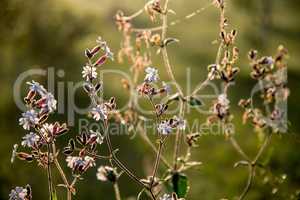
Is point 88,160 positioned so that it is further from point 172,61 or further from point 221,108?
point 172,61

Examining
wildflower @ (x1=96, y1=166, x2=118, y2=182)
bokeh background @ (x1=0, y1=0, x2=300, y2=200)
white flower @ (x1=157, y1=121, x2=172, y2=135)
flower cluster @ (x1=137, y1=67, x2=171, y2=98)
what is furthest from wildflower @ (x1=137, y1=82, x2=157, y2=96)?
bokeh background @ (x1=0, y1=0, x2=300, y2=200)

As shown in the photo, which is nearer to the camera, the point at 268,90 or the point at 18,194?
the point at 18,194

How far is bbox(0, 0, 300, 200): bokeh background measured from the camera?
123 inches

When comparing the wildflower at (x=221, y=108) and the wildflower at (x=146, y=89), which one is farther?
the wildflower at (x=221, y=108)

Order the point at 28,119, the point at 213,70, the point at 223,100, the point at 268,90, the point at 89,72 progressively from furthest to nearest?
the point at 268,90, the point at 223,100, the point at 213,70, the point at 89,72, the point at 28,119

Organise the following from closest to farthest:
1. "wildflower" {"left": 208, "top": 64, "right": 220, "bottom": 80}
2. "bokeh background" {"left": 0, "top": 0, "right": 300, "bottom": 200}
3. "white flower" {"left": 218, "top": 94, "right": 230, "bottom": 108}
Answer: "wildflower" {"left": 208, "top": 64, "right": 220, "bottom": 80}, "white flower" {"left": 218, "top": 94, "right": 230, "bottom": 108}, "bokeh background" {"left": 0, "top": 0, "right": 300, "bottom": 200}

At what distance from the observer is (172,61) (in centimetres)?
599

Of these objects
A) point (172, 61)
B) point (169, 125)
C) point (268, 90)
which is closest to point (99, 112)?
point (169, 125)

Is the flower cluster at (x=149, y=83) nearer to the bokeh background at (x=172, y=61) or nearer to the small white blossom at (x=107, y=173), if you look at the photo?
the small white blossom at (x=107, y=173)

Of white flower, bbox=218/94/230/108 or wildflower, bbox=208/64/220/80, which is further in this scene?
white flower, bbox=218/94/230/108

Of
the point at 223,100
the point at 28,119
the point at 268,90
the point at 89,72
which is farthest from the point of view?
the point at 268,90

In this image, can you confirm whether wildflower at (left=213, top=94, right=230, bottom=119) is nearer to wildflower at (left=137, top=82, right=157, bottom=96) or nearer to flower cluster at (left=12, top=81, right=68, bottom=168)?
wildflower at (left=137, top=82, right=157, bottom=96)

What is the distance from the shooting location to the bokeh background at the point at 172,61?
3113mm

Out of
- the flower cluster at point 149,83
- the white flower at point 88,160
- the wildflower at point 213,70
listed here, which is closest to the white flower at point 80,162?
the white flower at point 88,160
